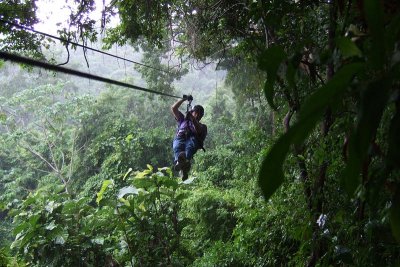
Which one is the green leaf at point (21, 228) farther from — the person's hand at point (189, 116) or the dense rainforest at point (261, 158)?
the person's hand at point (189, 116)

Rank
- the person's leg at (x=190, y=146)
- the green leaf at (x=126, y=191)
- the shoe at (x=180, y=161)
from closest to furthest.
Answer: the green leaf at (x=126, y=191)
the shoe at (x=180, y=161)
the person's leg at (x=190, y=146)

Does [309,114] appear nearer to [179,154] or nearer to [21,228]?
[21,228]

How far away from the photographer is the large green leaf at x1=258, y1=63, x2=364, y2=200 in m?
0.35

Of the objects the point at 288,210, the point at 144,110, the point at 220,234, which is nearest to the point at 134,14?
the point at 288,210

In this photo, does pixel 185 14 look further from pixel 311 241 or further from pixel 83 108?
pixel 83 108

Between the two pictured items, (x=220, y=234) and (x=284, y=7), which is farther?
(x=220, y=234)

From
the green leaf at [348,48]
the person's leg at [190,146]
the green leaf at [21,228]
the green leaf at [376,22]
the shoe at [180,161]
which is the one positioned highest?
the person's leg at [190,146]

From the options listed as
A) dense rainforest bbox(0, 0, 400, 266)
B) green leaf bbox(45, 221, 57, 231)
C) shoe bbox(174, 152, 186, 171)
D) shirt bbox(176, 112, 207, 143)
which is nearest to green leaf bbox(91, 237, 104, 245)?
dense rainforest bbox(0, 0, 400, 266)

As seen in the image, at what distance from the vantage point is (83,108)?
1129cm

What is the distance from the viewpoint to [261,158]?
3.03m

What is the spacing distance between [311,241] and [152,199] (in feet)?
7.27

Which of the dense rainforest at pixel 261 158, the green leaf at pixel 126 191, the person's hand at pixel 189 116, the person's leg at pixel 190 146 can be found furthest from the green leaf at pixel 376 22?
the person's leg at pixel 190 146

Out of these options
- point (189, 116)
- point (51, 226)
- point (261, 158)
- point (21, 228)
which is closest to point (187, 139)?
point (189, 116)

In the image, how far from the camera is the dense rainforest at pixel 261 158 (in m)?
0.39
